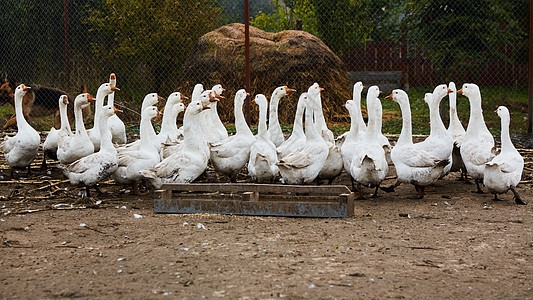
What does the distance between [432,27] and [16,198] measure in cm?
875

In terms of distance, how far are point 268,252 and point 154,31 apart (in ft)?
29.3

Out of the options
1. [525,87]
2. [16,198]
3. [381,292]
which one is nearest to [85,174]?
[16,198]

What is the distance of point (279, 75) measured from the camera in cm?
1341

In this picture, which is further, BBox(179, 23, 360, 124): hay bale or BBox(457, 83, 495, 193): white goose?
BBox(179, 23, 360, 124): hay bale

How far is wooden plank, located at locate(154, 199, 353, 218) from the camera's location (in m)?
5.60

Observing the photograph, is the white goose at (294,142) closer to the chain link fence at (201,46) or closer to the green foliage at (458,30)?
the chain link fence at (201,46)

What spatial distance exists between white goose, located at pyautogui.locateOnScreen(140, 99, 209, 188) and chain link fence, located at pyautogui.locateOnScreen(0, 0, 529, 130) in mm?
5941

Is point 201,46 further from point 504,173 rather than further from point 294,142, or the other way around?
point 504,173

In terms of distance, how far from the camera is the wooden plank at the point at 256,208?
5598 mm

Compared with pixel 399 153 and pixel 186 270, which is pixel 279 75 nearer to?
pixel 399 153

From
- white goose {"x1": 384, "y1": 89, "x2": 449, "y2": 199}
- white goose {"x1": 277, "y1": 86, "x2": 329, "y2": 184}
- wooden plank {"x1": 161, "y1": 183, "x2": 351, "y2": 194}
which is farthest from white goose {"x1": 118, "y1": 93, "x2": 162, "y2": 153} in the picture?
white goose {"x1": 384, "y1": 89, "x2": 449, "y2": 199}

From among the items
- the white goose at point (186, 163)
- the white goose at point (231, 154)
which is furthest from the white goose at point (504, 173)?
the white goose at point (186, 163)

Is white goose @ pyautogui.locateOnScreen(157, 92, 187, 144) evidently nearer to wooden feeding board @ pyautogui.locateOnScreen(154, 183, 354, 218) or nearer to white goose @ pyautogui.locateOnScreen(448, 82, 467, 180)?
wooden feeding board @ pyautogui.locateOnScreen(154, 183, 354, 218)

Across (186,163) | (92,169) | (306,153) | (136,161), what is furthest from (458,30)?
(92,169)
